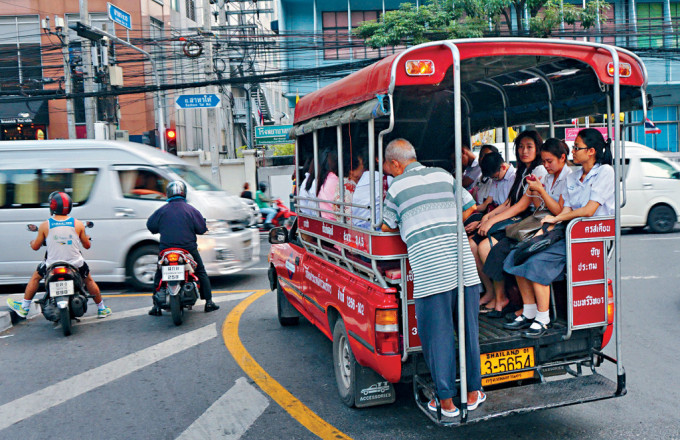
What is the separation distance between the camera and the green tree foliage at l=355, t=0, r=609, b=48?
19438mm

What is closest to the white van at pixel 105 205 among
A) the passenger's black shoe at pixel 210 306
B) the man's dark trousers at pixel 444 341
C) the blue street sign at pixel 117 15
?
the passenger's black shoe at pixel 210 306

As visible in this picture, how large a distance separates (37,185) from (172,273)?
4.01 metres

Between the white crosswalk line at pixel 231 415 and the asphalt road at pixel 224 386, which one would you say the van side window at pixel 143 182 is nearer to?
the asphalt road at pixel 224 386

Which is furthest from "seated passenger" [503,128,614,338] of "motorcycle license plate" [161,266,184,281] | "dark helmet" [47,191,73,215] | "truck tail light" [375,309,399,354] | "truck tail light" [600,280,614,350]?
"dark helmet" [47,191,73,215]

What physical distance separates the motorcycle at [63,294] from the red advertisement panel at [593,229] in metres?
5.22

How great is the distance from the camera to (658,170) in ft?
43.9

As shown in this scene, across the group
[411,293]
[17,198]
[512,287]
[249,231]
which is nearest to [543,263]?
[512,287]

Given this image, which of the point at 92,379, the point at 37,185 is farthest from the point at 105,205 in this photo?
the point at 92,379

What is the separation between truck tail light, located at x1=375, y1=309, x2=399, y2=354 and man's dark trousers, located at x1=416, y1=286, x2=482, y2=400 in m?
0.18

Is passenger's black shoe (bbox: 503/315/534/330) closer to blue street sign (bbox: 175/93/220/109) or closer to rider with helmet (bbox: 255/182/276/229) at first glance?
rider with helmet (bbox: 255/182/276/229)

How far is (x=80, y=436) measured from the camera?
4211 millimetres

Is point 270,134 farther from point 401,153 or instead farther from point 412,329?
point 412,329

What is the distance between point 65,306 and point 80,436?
282 centimetres

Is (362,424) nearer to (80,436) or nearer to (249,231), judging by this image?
(80,436)
